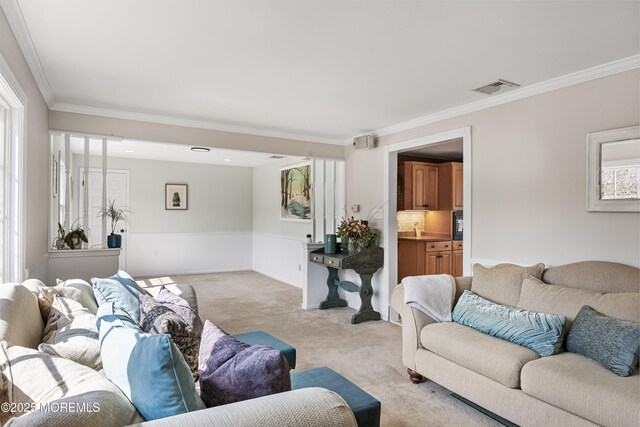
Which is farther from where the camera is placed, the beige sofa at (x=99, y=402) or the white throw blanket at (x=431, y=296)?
the white throw blanket at (x=431, y=296)

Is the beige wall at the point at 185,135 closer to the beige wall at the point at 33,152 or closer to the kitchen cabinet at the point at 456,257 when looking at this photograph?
the beige wall at the point at 33,152

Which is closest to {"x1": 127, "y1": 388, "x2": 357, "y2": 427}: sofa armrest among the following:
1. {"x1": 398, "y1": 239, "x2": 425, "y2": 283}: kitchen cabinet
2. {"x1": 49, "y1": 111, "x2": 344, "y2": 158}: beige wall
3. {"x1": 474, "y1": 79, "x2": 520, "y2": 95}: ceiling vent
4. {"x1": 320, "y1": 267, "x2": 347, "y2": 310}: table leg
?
{"x1": 474, "y1": 79, "x2": 520, "y2": 95}: ceiling vent

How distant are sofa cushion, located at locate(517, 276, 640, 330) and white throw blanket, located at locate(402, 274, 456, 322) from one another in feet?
1.69

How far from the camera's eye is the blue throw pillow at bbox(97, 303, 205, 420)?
1.12 m

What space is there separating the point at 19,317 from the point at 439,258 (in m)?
5.39

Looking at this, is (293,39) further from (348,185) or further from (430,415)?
(348,185)

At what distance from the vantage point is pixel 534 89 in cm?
322

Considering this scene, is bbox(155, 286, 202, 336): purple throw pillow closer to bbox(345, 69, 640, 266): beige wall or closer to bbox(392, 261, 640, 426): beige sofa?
bbox(392, 261, 640, 426): beige sofa

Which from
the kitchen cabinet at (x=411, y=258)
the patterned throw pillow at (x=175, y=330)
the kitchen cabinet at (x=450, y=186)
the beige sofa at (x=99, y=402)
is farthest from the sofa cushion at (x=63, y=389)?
the kitchen cabinet at (x=450, y=186)

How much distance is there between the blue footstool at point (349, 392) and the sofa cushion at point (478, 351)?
3.38ft

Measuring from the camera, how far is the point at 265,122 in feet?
14.9

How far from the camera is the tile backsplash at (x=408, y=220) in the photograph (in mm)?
6645

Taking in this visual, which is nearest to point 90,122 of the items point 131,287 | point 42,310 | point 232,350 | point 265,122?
point 265,122

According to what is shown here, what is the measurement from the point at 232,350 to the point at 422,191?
17.6ft
